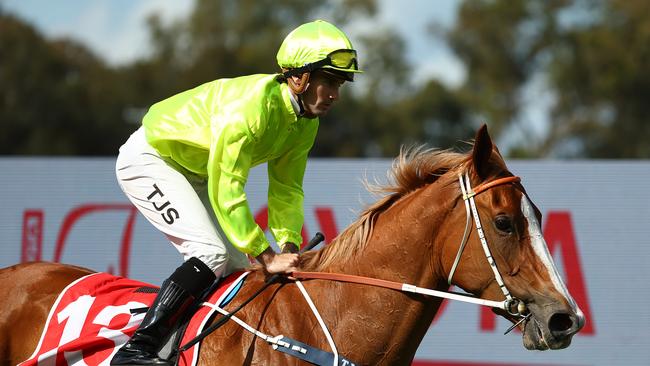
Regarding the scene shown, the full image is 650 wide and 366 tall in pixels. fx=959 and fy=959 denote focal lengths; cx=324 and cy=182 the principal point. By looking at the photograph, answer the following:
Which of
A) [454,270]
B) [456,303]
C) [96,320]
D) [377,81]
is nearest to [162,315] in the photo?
[96,320]

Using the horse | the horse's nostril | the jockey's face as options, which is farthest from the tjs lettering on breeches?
the horse's nostril

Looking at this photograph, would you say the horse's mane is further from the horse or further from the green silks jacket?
the green silks jacket

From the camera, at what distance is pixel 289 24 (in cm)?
4584

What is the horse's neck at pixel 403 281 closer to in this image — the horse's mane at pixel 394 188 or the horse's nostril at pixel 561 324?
the horse's mane at pixel 394 188

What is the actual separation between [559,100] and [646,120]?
142 inches

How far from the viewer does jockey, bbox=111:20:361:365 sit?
153 inches

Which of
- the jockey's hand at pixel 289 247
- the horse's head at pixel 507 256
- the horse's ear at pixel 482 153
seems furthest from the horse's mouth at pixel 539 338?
the jockey's hand at pixel 289 247

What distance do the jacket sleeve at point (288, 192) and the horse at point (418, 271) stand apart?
35 cm

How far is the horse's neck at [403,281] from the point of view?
3791 mm

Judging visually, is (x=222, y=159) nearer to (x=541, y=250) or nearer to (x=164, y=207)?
(x=164, y=207)

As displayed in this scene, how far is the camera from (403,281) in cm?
383

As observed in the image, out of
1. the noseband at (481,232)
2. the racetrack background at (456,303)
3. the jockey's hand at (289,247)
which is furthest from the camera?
the racetrack background at (456,303)

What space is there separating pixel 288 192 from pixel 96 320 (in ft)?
3.46

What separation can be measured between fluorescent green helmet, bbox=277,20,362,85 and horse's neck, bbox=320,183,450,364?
2.06 ft
